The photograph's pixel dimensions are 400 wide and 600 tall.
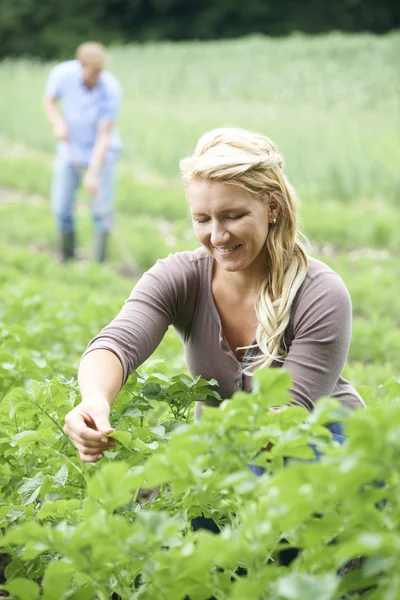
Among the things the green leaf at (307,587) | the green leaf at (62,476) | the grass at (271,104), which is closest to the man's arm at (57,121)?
the grass at (271,104)

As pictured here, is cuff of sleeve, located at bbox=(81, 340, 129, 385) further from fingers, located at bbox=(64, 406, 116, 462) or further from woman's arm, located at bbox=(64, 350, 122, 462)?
fingers, located at bbox=(64, 406, 116, 462)

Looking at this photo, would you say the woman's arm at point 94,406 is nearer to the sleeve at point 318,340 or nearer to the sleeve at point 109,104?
the sleeve at point 318,340

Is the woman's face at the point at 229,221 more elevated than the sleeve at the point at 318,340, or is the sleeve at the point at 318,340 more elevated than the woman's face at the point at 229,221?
the woman's face at the point at 229,221

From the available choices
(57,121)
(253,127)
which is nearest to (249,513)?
(57,121)

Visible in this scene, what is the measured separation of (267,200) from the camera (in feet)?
8.11

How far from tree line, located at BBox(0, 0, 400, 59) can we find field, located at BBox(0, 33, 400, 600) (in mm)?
19596

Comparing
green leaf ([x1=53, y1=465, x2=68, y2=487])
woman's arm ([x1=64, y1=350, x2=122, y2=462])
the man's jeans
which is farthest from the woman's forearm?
the man's jeans

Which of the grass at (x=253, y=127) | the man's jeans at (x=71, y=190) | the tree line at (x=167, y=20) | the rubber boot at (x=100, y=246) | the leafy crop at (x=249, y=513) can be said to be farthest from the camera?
the tree line at (x=167, y=20)

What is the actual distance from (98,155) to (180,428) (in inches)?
258

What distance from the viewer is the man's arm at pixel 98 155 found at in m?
7.87

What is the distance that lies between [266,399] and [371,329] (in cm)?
407

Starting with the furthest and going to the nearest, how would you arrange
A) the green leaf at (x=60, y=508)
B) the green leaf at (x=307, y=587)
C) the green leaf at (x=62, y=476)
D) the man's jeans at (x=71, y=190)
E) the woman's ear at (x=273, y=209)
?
the man's jeans at (x=71, y=190) < the woman's ear at (x=273, y=209) < the green leaf at (x=62, y=476) < the green leaf at (x=60, y=508) < the green leaf at (x=307, y=587)

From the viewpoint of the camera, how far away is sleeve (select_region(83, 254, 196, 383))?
2.35 meters

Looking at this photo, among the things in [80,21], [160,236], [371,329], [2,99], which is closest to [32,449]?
[371,329]
